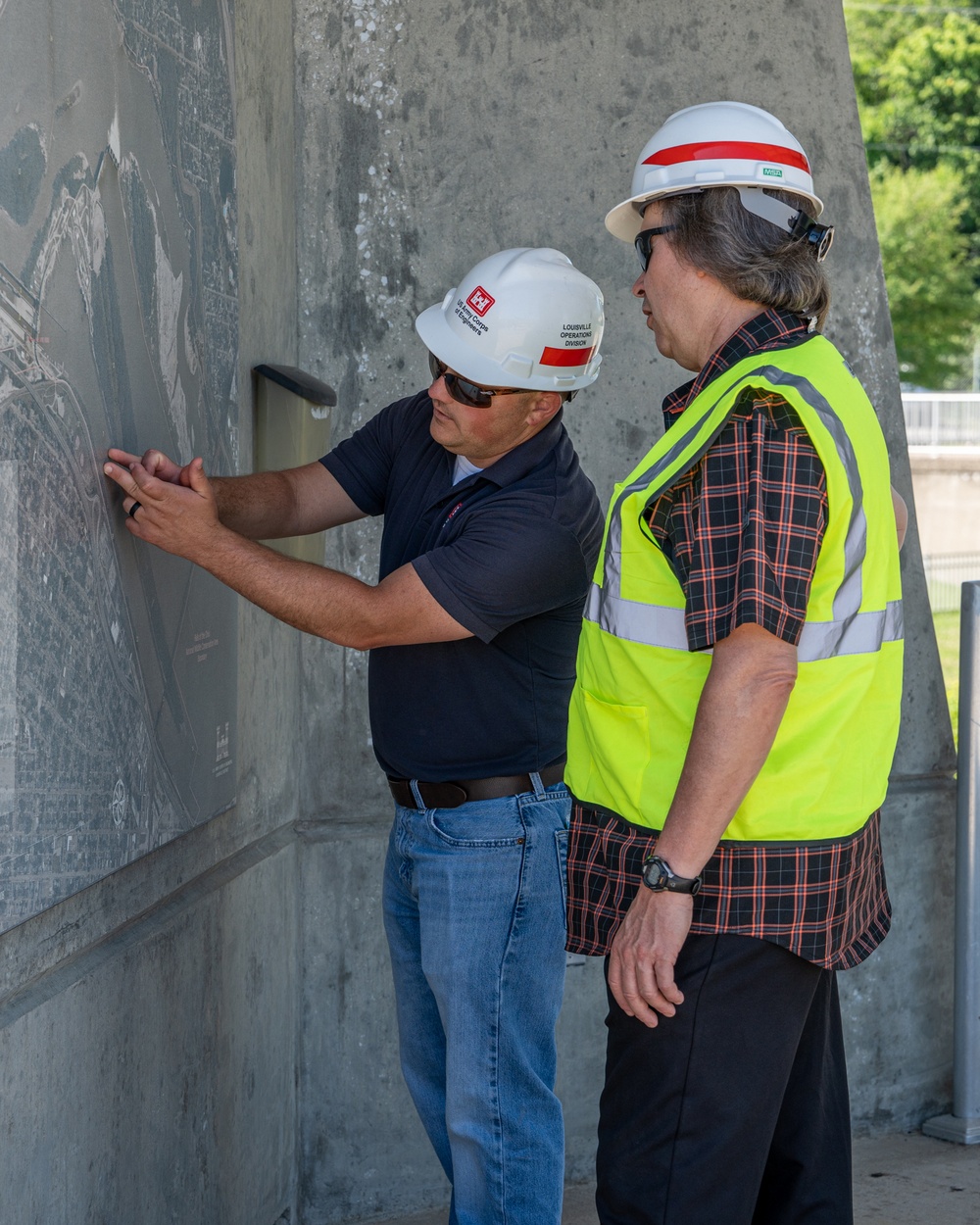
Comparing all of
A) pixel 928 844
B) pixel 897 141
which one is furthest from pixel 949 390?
pixel 928 844

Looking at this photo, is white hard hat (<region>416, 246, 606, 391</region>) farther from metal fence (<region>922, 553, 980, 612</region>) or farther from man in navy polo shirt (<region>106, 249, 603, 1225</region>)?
metal fence (<region>922, 553, 980, 612</region>)

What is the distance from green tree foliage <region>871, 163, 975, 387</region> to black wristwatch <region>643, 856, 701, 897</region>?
1311 inches

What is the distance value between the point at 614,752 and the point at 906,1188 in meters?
2.41

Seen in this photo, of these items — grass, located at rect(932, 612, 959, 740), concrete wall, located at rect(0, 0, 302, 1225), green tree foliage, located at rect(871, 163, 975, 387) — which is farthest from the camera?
green tree foliage, located at rect(871, 163, 975, 387)

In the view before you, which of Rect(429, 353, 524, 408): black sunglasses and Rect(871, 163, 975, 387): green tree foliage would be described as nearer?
Rect(429, 353, 524, 408): black sunglasses

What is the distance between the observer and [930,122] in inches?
1641

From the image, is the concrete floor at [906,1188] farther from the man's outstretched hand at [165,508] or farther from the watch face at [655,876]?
the man's outstretched hand at [165,508]

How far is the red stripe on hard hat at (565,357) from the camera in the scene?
272 cm

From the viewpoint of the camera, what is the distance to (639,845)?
221cm

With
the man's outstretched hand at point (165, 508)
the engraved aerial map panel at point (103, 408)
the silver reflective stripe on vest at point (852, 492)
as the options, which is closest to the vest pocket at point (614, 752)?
the silver reflective stripe on vest at point (852, 492)

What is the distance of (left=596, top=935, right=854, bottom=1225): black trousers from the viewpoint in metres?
2.13

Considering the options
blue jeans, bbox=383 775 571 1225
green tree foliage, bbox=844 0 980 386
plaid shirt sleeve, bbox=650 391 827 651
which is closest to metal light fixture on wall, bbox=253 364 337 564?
blue jeans, bbox=383 775 571 1225

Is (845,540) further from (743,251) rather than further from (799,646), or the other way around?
(743,251)

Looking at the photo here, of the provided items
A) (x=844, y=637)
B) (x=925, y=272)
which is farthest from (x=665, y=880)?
A: (x=925, y=272)
